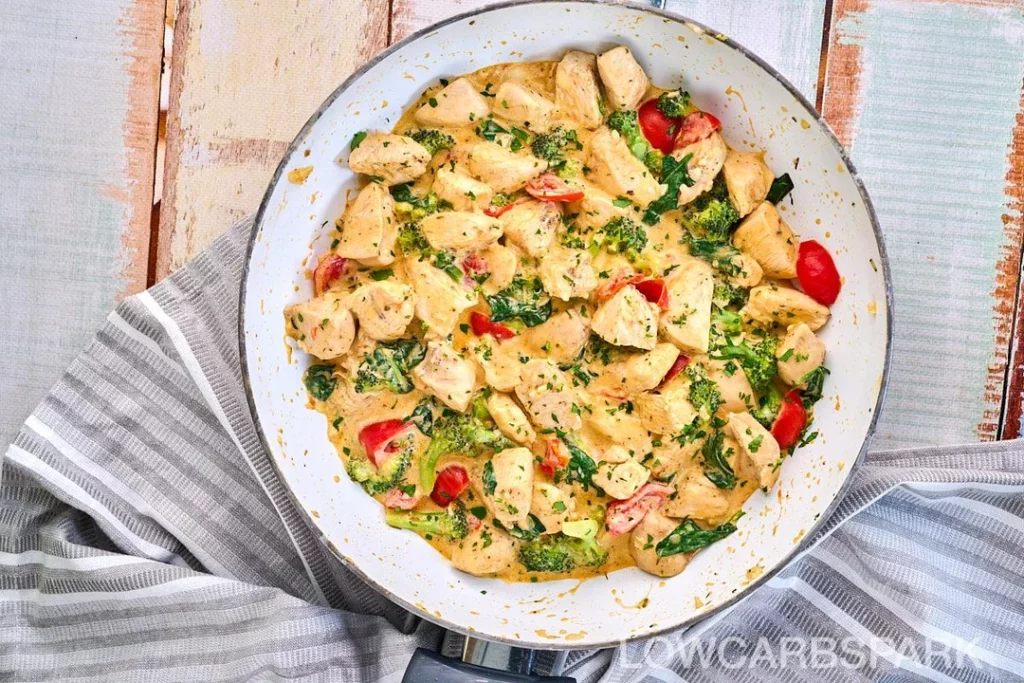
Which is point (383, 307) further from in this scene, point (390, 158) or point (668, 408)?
point (668, 408)

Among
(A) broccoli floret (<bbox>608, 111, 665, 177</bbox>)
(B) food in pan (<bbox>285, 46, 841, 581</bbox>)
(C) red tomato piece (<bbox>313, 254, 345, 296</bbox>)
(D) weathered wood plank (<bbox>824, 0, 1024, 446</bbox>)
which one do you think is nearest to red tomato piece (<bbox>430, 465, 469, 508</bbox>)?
(B) food in pan (<bbox>285, 46, 841, 581</bbox>)

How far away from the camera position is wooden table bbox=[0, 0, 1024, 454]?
273 centimetres

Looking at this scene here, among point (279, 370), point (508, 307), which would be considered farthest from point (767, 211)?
point (279, 370)

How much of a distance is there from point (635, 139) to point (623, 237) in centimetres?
27

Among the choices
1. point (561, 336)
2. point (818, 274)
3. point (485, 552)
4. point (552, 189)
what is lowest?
point (485, 552)

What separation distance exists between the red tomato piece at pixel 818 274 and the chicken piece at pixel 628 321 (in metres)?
0.41

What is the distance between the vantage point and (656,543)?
2.51 meters

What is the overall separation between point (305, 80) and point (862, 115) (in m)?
1.61

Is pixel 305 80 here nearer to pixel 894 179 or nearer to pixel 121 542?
pixel 121 542

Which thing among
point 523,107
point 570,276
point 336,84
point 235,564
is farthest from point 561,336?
point 235,564

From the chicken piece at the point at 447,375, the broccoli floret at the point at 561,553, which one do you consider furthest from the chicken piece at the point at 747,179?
the broccoli floret at the point at 561,553

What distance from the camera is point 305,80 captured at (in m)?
2.74

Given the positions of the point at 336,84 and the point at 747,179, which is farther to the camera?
the point at 336,84

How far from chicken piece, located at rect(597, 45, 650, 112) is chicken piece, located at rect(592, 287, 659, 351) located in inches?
19.4
